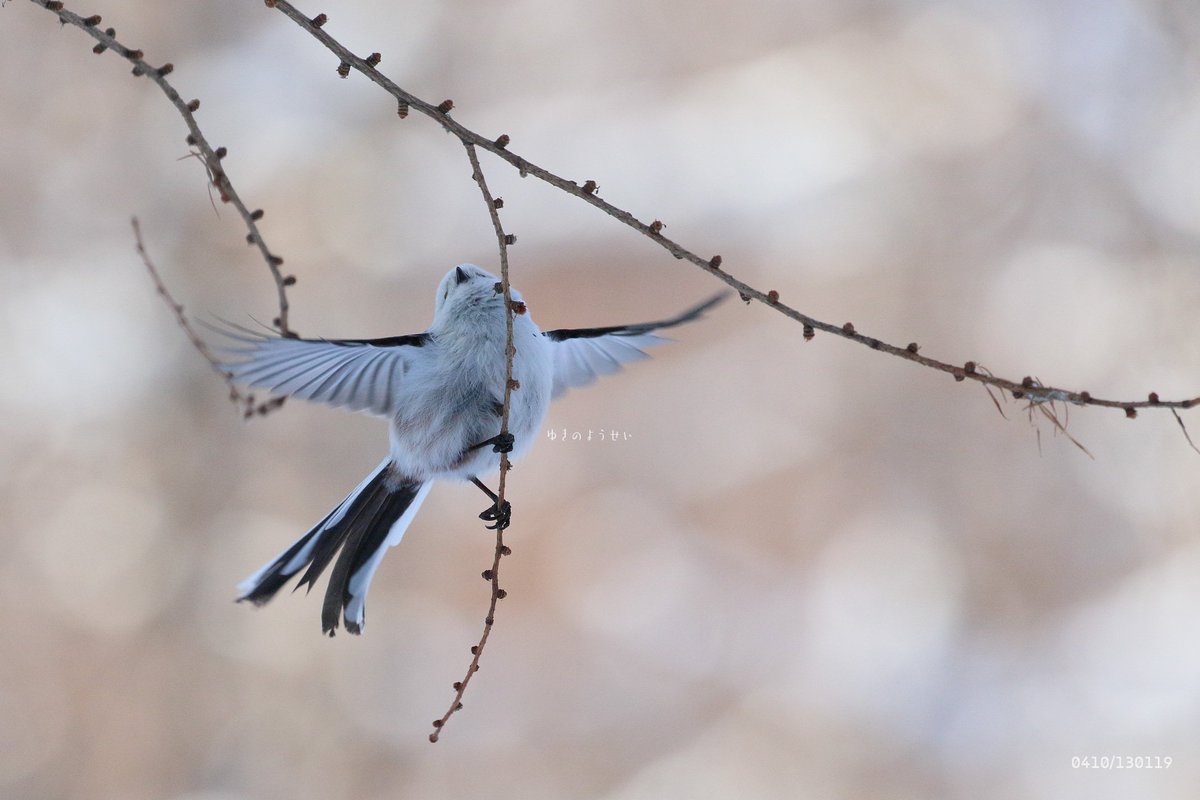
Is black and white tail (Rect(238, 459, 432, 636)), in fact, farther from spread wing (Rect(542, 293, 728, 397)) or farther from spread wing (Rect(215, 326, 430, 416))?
spread wing (Rect(542, 293, 728, 397))

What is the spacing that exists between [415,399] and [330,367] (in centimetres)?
12

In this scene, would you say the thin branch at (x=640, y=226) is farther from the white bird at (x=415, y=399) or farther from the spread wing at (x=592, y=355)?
the spread wing at (x=592, y=355)

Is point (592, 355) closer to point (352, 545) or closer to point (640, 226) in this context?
point (352, 545)

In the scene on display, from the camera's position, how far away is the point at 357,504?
1.40 meters

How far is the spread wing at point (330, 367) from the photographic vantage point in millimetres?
1032

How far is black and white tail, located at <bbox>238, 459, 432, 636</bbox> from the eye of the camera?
126cm

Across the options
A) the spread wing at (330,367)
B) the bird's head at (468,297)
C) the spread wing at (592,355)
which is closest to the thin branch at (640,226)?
the spread wing at (330,367)

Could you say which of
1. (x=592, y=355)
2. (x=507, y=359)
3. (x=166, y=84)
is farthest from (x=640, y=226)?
(x=592, y=355)

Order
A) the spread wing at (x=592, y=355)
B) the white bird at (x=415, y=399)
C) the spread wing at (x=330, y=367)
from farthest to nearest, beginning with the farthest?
1. the spread wing at (x=592, y=355)
2. the white bird at (x=415, y=399)
3. the spread wing at (x=330, y=367)

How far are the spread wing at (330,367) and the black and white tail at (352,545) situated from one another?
0.13m

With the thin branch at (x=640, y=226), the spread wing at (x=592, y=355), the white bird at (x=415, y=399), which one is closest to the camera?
the thin branch at (x=640, y=226)

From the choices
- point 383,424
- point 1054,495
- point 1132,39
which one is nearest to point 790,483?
point 1054,495

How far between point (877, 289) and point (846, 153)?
445 millimetres

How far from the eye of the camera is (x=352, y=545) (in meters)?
1.37
